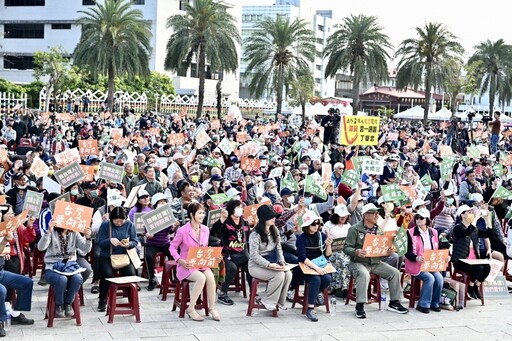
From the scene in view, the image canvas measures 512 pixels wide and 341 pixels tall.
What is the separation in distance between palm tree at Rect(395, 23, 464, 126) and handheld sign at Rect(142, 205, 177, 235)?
3547cm

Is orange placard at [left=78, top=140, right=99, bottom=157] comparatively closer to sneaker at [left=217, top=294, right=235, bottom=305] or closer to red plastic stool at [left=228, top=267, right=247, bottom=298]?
red plastic stool at [left=228, top=267, right=247, bottom=298]

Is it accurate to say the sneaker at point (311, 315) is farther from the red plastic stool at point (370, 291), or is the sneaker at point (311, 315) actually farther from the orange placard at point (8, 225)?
the orange placard at point (8, 225)

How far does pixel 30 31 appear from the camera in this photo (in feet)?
212

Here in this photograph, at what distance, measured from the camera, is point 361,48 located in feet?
137

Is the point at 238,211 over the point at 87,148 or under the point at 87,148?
under

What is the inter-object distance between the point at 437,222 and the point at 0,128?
1742 cm

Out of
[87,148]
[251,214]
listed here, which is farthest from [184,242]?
[87,148]

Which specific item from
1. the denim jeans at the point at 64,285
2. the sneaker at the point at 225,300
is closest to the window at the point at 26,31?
the sneaker at the point at 225,300

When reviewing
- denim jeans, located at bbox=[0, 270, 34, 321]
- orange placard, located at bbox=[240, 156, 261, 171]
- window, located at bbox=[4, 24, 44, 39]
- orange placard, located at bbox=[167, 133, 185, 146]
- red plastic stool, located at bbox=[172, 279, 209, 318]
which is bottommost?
red plastic stool, located at bbox=[172, 279, 209, 318]

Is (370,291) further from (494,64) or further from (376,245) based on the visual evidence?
(494,64)

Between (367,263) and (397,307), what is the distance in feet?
2.33

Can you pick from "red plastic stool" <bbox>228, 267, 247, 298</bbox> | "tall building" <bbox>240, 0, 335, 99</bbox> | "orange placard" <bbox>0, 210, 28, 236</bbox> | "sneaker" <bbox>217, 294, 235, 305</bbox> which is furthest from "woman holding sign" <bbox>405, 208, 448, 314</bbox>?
"tall building" <bbox>240, 0, 335, 99</bbox>

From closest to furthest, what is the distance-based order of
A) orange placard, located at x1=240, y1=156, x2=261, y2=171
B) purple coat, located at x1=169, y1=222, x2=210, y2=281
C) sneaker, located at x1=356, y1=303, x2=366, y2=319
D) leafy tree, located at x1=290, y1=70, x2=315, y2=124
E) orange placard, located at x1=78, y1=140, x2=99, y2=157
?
1. purple coat, located at x1=169, y1=222, x2=210, y2=281
2. sneaker, located at x1=356, y1=303, x2=366, y2=319
3. orange placard, located at x1=240, y1=156, x2=261, y2=171
4. orange placard, located at x1=78, y1=140, x2=99, y2=157
5. leafy tree, located at x1=290, y1=70, x2=315, y2=124

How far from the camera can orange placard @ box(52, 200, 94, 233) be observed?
27.1 ft
